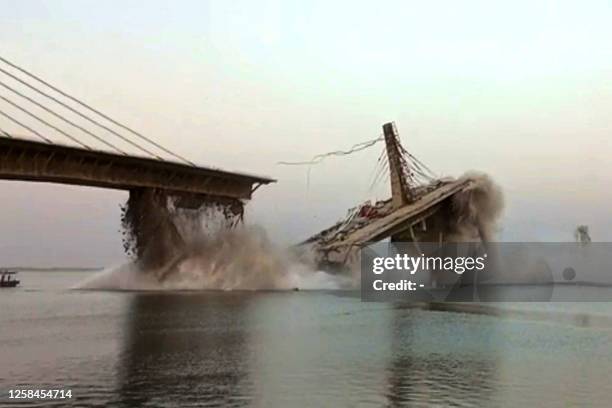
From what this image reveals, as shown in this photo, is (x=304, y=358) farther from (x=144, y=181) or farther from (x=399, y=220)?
(x=399, y=220)

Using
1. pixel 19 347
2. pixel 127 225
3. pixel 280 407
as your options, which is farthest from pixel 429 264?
pixel 280 407

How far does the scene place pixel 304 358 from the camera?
26016 mm

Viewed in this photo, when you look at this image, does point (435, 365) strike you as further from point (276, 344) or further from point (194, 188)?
point (194, 188)

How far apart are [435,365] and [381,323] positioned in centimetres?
1467

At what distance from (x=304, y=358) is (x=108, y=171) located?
40.4 m

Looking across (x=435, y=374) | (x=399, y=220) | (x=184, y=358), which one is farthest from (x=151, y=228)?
(x=435, y=374)

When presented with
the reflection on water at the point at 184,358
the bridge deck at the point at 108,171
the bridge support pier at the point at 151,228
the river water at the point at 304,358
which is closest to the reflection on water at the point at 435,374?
the river water at the point at 304,358

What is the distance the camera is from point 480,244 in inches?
3295

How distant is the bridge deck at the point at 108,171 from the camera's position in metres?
54.3

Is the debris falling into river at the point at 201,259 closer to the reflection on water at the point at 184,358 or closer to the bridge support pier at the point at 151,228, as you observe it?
the bridge support pier at the point at 151,228

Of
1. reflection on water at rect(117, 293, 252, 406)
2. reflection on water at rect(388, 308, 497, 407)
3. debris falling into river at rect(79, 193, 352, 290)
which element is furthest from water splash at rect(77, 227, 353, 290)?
reflection on water at rect(388, 308, 497, 407)

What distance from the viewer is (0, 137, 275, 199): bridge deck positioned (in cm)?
5428

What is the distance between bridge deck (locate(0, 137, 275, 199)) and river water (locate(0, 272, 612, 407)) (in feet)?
44.0

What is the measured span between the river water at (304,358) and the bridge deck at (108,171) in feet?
44.0
